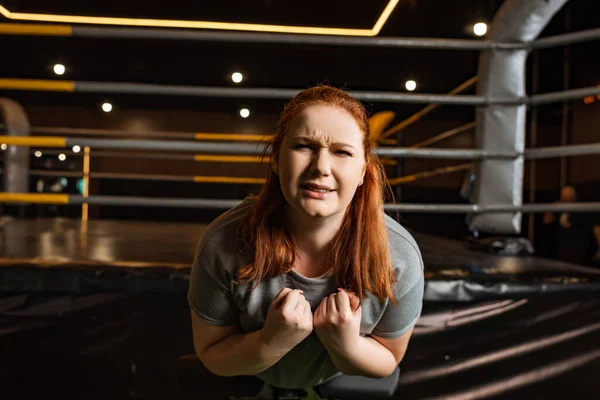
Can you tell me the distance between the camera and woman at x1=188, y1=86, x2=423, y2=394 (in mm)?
812

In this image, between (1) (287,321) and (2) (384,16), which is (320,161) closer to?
(1) (287,321)

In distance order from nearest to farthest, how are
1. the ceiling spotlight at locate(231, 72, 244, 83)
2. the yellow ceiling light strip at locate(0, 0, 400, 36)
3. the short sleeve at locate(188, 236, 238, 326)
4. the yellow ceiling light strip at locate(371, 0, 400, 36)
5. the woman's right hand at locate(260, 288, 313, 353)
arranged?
the woman's right hand at locate(260, 288, 313, 353) → the short sleeve at locate(188, 236, 238, 326) → the yellow ceiling light strip at locate(371, 0, 400, 36) → the yellow ceiling light strip at locate(0, 0, 400, 36) → the ceiling spotlight at locate(231, 72, 244, 83)

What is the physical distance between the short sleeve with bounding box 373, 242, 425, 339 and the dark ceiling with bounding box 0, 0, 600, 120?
9.26ft

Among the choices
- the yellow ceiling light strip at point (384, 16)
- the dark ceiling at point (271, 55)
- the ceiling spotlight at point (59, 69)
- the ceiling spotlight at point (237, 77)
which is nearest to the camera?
the yellow ceiling light strip at point (384, 16)

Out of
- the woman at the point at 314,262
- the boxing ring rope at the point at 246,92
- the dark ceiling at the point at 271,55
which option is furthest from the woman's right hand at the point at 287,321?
the dark ceiling at the point at 271,55

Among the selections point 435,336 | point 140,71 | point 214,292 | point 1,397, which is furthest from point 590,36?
point 140,71

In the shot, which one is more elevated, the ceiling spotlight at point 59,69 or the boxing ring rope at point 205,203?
the ceiling spotlight at point 59,69

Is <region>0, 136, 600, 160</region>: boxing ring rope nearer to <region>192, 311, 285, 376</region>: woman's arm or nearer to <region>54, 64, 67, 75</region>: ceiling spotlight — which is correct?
<region>192, 311, 285, 376</region>: woman's arm

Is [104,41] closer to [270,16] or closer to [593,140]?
[270,16]

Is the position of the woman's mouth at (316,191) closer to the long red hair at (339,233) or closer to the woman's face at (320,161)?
the woman's face at (320,161)

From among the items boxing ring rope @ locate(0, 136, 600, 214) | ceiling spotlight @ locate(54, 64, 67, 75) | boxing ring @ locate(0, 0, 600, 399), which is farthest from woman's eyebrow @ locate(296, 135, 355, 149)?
ceiling spotlight @ locate(54, 64, 67, 75)

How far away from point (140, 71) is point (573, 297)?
190 inches

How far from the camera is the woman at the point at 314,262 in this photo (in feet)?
2.67

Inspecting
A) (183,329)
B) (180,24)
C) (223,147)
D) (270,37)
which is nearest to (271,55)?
(180,24)
